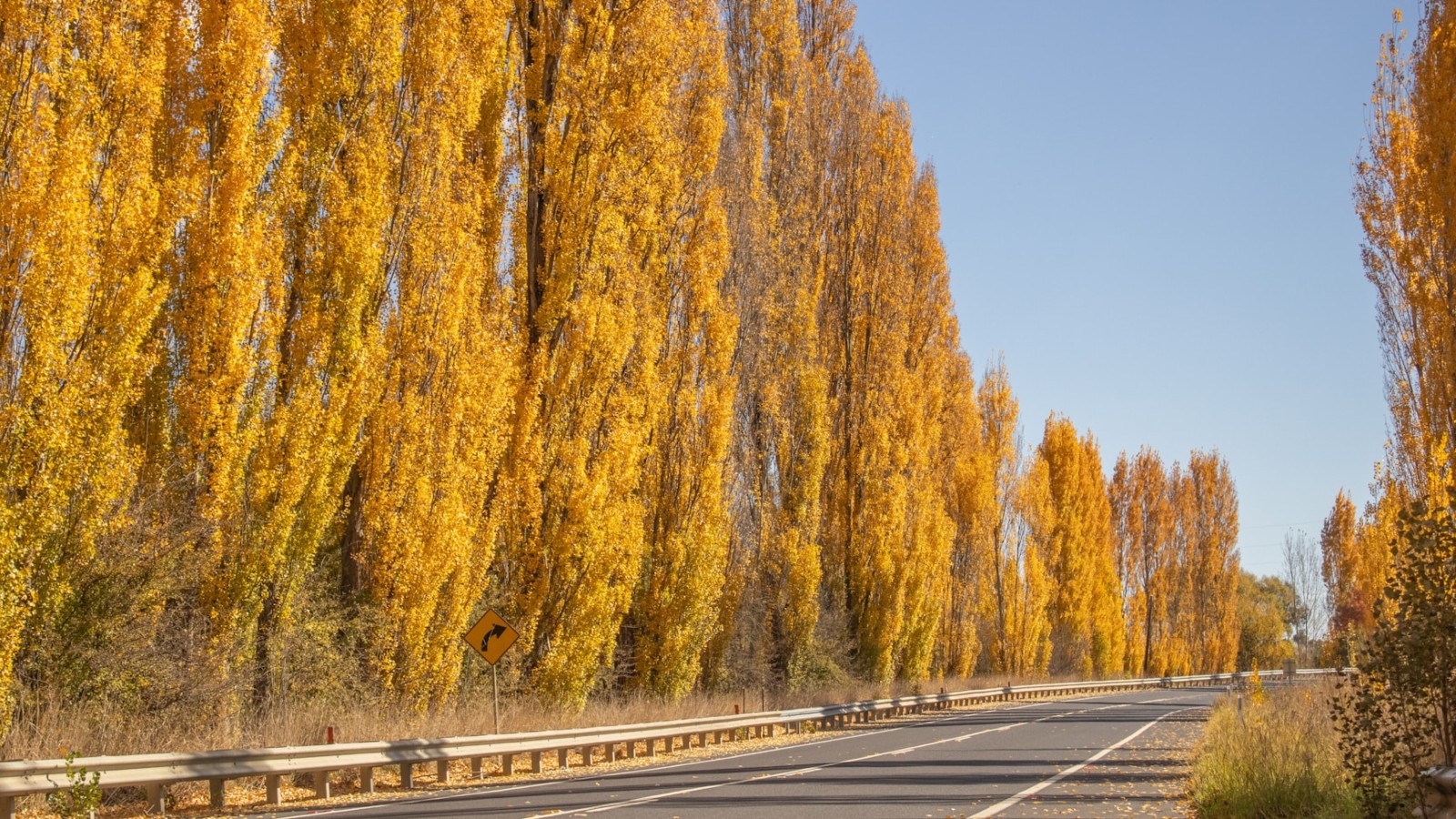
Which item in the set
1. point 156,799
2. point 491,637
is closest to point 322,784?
point 156,799

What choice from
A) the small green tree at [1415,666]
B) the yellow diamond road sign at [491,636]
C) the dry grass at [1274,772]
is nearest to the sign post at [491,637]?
the yellow diamond road sign at [491,636]

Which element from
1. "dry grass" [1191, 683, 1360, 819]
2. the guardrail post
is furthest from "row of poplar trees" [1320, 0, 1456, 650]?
the guardrail post

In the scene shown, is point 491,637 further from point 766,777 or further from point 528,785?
point 766,777

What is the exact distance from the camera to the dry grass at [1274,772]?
39.2 ft

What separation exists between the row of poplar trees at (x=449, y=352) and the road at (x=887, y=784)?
3461mm

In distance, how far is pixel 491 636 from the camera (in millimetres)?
18516

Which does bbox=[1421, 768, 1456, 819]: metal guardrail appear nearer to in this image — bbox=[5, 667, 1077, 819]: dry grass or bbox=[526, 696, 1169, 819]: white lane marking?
bbox=[526, 696, 1169, 819]: white lane marking

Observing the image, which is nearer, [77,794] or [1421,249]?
[77,794]

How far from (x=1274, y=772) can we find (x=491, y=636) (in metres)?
10.1

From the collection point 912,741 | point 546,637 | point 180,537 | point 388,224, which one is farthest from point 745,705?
point 180,537

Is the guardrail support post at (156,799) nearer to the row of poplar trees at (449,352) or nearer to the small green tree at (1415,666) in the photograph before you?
the row of poplar trees at (449,352)

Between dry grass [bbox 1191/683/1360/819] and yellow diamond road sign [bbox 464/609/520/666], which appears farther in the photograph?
yellow diamond road sign [bbox 464/609/520/666]

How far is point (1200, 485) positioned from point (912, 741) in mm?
57564

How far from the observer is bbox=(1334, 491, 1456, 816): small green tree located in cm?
1054
